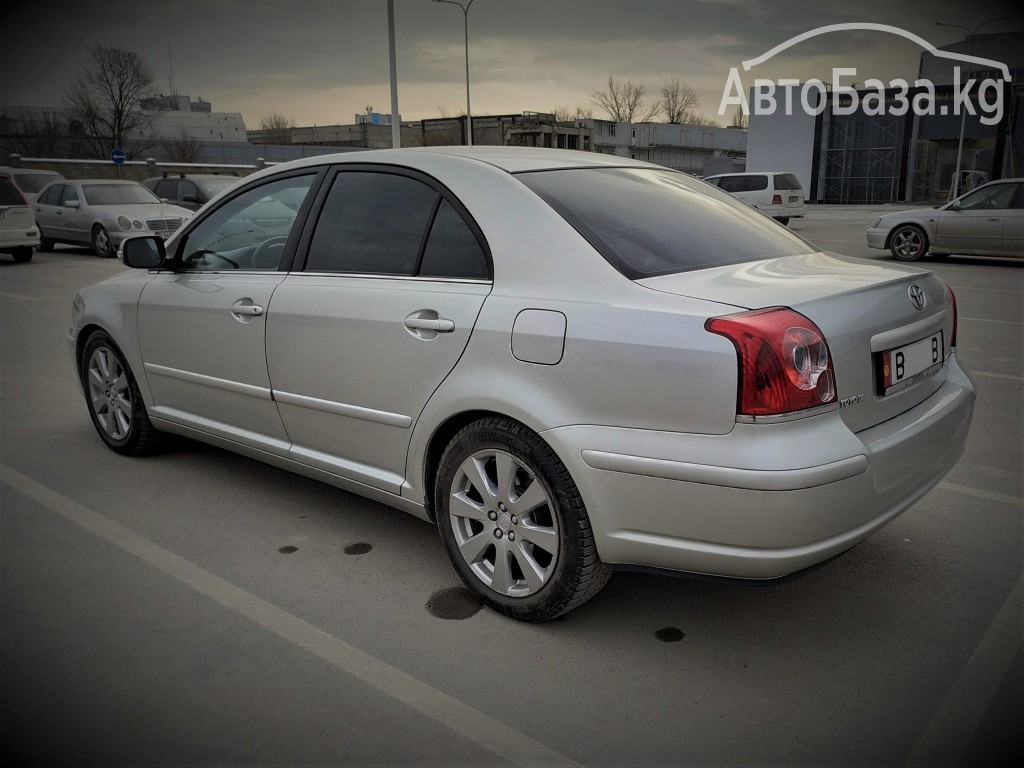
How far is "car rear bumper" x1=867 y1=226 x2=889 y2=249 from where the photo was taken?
1459 centimetres

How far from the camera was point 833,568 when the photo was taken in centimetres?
343

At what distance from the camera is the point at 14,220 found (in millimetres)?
15711

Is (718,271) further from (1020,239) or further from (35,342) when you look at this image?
(1020,239)

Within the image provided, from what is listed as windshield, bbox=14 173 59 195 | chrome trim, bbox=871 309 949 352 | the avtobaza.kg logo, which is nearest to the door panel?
chrome trim, bbox=871 309 949 352

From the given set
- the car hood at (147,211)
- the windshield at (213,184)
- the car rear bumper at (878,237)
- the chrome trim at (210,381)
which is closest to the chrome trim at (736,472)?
the chrome trim at (210,381)

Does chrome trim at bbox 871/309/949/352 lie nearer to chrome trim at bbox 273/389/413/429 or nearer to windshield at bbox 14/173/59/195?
chrome trim at bbox 273/389/413/429

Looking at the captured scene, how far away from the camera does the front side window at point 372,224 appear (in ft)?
10.9

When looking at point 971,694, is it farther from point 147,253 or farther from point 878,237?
point 878,237

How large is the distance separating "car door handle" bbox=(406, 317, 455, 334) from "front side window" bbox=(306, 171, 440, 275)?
26 cm

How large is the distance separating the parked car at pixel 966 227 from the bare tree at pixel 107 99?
5636cm

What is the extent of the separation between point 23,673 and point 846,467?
8.90 feet

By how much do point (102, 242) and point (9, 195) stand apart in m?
1.81

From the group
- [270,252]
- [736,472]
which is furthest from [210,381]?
[736,472]

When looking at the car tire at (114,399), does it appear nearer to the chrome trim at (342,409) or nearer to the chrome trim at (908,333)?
the chrome trim at (342,409)
